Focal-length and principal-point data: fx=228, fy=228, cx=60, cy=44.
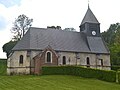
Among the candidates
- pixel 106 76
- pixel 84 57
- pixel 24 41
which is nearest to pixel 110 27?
pixel 84 57

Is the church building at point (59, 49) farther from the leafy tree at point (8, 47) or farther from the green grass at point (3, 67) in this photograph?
the leafy tree at point (8, 47)

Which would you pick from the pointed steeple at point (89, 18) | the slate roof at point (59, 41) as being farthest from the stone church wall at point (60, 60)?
the pointed steeple at point (89, 18)

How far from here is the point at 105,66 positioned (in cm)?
4556

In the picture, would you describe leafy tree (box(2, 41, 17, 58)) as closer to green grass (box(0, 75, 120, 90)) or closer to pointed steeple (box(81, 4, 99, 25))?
pointed steeple (box(81, 4, 99, 25))

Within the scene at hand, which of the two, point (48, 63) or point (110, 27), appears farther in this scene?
point (110, 27)

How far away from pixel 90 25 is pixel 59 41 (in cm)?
821

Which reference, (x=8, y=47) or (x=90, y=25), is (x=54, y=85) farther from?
(x=8, y=47)

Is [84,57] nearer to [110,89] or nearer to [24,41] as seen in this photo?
[24,41]

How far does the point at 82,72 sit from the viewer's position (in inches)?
1314

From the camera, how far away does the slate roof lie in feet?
135

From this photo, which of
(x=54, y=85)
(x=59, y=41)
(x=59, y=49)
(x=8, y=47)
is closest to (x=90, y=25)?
(x=59, y=41)

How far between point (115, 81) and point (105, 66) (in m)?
16.6

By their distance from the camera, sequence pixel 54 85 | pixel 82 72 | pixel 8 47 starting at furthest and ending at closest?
1. pixel 8 47
2. pixel 82 72
3. pixel 54 85

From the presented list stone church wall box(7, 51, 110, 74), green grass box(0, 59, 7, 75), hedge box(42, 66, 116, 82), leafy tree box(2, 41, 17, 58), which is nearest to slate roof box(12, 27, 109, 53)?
stone church wall box(7, 51, 110, 74)
